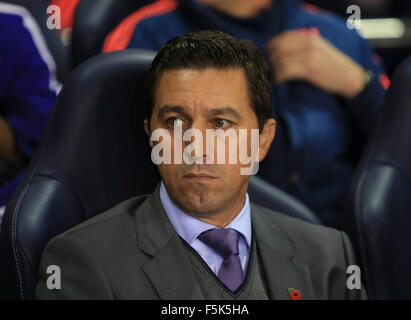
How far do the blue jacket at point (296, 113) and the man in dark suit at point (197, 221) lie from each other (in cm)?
49

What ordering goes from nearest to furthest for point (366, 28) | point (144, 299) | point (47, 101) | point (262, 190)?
point (144, 299) → point (262, 190) → point (47, 101) → point (366, 28)

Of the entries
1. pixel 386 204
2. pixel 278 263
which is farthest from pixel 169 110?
pixel 386 204

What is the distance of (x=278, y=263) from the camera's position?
1.06 m

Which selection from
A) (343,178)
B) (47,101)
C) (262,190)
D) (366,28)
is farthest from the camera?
(366,28)

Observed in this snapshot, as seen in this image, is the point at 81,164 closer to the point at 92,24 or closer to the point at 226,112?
the point at 226,112

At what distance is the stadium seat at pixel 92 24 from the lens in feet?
5.48

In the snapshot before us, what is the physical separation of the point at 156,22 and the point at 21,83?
0.30 m

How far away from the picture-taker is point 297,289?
1.05 meters

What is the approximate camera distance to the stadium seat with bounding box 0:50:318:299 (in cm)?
107

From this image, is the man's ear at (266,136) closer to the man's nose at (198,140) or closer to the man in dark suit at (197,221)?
the man in dark suit at (197,221)

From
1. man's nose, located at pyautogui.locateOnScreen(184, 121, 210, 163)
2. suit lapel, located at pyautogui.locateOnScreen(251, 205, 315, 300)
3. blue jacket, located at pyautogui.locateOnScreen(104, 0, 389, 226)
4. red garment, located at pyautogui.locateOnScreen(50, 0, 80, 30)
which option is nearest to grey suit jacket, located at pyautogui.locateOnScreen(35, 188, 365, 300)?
suit lapel, located at pyautogui.locateOnScreen(251, 205, 315, 300)

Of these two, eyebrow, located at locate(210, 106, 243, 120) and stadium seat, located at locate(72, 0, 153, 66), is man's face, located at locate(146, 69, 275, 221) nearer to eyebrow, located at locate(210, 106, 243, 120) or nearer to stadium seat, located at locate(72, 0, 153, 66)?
eyebrow, located at locate(210, 106, 243, 120)

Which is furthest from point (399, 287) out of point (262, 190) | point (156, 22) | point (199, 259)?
point (156, 22)

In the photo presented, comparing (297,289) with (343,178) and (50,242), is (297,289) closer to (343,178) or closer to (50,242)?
(50,242)
